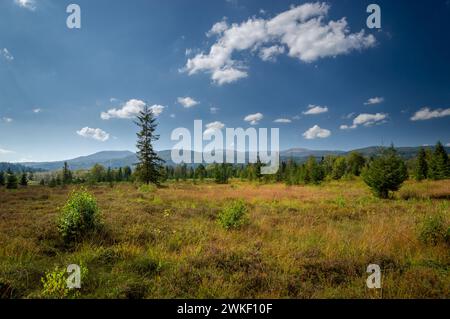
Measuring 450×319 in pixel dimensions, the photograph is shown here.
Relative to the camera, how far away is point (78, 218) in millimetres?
5875

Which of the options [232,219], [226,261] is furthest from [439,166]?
[226,261]

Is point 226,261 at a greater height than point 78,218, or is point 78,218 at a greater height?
point 78,218

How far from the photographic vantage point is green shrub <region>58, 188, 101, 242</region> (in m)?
5.79

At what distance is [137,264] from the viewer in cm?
431

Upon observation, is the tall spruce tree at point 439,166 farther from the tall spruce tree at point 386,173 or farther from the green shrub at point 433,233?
the green shrub at point 433,233

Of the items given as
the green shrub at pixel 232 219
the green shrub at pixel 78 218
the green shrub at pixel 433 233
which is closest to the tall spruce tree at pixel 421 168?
the green shrub at pixel 433 233

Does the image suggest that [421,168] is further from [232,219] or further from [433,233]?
[232,219]

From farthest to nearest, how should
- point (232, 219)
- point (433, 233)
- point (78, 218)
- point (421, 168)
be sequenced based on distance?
point (421, 168) → point (232, 219) → point (78, 218) → point (433, 233)

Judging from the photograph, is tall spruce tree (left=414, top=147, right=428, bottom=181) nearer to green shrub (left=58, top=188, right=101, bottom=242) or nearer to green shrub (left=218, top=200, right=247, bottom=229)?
green shrub (left=218, top=200, right=247, bottom=229)

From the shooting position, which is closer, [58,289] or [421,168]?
[58,289]

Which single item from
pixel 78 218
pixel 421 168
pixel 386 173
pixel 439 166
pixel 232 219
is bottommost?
pixel 232 219
